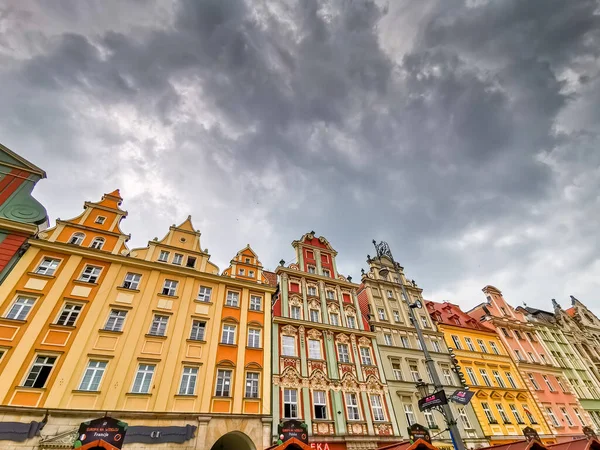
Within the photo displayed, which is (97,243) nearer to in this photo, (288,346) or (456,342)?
(288,346)

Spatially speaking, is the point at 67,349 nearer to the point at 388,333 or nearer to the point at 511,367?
the point at 388,333

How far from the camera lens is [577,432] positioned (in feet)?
101

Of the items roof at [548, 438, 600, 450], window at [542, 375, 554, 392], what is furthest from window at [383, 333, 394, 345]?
window at [542, 375, 554, 392]

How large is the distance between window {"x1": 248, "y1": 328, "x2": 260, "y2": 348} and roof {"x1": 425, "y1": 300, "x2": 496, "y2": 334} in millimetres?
21859

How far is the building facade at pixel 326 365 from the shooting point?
823 inches

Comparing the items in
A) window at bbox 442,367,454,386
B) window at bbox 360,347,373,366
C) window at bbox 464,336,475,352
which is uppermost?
window at bbox 464,336,475,352

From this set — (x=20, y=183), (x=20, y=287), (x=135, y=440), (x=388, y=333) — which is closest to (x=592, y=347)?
(x=388, y=333)

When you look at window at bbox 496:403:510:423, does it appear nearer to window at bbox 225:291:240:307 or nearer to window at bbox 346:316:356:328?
window at bbox 346:316:356:328

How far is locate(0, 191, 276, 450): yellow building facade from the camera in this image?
53.7 ft

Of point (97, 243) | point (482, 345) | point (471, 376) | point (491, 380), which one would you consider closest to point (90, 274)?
point (97, 243)

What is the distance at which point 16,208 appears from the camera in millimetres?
22203

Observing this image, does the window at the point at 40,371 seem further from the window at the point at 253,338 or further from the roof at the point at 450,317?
the roof at the point at 450,317

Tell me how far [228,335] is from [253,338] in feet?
6.27

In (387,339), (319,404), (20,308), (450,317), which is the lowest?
(319,404)
